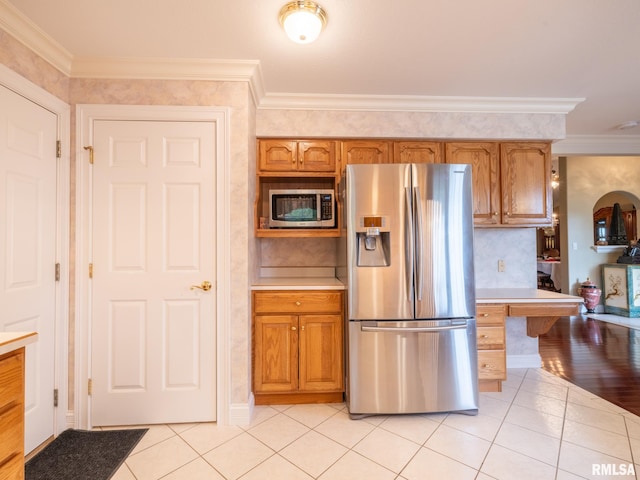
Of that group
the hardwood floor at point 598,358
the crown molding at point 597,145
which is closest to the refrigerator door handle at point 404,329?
the hardwood floor at point 598,358

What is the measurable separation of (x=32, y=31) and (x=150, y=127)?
2.42ft

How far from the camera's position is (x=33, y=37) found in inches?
70.9

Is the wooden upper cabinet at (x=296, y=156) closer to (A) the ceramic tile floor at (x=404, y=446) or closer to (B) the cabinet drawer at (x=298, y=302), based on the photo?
(B) the cabinet drawer at (x=298, y=302)

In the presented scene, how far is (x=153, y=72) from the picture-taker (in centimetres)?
213

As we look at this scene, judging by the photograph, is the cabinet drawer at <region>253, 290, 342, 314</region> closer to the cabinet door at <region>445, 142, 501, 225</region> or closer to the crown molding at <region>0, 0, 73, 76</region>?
the cabinet door at <region>445, 142, 501, 225</region>

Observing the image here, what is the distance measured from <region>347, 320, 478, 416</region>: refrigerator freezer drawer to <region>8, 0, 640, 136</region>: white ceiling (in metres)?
1.87

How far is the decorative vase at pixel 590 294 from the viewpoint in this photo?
17.3 feet

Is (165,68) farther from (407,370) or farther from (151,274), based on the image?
(407,370)

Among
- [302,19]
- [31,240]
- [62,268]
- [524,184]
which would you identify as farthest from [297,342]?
[524,184]

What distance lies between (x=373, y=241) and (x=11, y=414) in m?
1.97

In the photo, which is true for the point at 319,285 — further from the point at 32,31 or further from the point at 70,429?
the point at 32,31

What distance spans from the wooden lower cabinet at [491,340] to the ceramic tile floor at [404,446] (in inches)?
9.2

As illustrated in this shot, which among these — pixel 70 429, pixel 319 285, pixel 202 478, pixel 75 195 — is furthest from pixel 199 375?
pixel 75 195

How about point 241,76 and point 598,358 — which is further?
point 598,358
